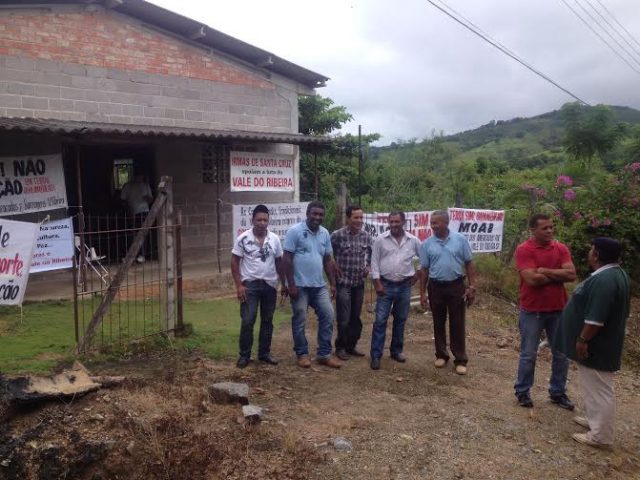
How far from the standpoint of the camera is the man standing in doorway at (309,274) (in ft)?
18.2

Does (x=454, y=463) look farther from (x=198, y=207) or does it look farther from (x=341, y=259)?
(x=198, y=207)

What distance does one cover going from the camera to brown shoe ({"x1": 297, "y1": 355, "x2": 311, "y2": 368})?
5715 millimetres

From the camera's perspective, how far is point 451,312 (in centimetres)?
577

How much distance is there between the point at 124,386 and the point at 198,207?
7472 millimetres

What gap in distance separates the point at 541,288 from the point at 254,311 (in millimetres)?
2614

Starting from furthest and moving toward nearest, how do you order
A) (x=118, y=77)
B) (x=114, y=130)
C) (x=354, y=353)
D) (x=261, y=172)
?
(x=261, y=172)
(x=118, y=77)
(x=114, y=130)
(x=354, y=353)


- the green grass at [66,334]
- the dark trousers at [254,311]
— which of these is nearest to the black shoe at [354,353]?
the dark trousers at [254,311]

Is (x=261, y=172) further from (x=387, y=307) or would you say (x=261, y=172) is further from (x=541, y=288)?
(x=541, y=288)

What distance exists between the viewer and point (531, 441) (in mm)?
4340

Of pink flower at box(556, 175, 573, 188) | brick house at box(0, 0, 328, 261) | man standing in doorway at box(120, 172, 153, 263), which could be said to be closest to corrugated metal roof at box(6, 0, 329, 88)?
brick house at box(0, 0, 328, 261)

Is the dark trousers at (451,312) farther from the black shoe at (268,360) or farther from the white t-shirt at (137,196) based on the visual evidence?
the white t-shirt at (137,196)

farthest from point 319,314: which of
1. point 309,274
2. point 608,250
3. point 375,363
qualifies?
point 608,250

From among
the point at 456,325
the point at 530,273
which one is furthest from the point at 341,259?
the point at 530,273

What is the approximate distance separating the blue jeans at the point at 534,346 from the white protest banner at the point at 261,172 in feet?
22.7
